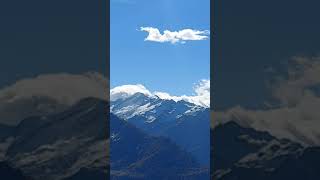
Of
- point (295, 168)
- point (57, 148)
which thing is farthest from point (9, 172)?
point (295, 168)

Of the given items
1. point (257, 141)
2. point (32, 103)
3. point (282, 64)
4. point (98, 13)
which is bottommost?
point (257, 141)

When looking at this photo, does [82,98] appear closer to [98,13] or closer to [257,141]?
[98,13]

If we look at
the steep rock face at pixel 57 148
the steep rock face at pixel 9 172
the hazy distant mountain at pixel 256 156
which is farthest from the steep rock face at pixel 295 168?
the steep rock face at pixel 9 172

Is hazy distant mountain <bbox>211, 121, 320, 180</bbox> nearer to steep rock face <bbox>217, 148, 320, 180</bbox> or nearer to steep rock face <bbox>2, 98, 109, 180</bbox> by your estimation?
steep rock face <bbox>217, 148, 320, 180</bbox>

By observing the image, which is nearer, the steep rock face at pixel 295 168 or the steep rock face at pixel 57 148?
the steep rock face at pixel 57 148

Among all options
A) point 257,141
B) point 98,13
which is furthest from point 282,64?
point 98,13

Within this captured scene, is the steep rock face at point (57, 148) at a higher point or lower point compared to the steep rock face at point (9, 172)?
higher

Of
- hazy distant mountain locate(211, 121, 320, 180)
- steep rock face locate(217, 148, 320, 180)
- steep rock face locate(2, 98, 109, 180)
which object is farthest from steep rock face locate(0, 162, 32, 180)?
steep rock face locate(217, 148, 320, 180)

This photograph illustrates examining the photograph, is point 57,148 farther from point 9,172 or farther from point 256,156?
point 256,156

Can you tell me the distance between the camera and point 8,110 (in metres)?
10.1

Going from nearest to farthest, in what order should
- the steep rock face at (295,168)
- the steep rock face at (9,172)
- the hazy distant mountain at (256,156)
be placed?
1. the steep rock face at (9,172)
2. the hazy distant mountain at (256,156)
3. the steep rock face at (295,168)

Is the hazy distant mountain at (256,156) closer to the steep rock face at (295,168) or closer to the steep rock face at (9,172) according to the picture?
the steep rock face at (295,168)

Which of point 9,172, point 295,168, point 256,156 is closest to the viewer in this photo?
point 9,172

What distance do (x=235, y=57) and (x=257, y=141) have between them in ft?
5.10
